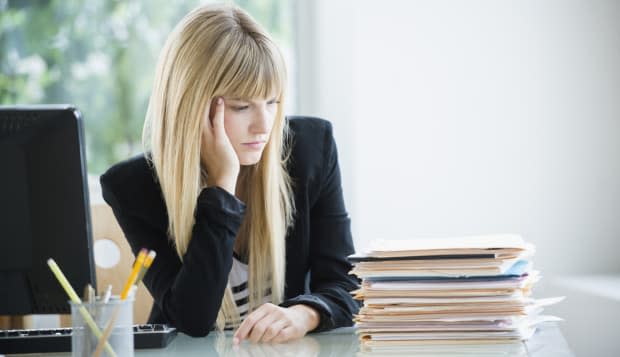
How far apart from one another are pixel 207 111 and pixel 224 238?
0.78 feet

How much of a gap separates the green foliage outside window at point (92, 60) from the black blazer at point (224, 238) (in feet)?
3.31

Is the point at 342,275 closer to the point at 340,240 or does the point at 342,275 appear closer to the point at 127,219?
the point at 340,240

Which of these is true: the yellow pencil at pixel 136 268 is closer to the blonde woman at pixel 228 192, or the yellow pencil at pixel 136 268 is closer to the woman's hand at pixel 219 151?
the blonde woman at pixel 228 192

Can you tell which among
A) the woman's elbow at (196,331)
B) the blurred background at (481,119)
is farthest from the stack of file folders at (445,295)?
the blurred background at (481,119)

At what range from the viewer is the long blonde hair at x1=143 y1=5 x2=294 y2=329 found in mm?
1604

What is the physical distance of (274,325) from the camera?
53.2 inches

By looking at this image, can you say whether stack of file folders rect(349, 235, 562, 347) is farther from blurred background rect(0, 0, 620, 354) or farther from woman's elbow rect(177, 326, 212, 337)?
blurred background rect(0, 0, 620, 354)

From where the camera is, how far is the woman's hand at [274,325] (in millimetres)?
1345

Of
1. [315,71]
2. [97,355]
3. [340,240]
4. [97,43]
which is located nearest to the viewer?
[97,355]

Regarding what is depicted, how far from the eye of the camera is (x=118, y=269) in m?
2.14

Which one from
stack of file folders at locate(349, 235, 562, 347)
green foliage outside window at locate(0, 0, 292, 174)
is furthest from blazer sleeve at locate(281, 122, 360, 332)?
green foliage outside window at locate(0, 0, 292, 174)

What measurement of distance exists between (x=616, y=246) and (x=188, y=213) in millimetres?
1160

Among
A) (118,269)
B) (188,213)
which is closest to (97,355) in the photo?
(188,213)

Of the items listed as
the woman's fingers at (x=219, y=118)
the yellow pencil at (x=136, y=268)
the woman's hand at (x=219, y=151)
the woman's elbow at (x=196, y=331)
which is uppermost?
the woman's fingers at (x=219, y=118)
